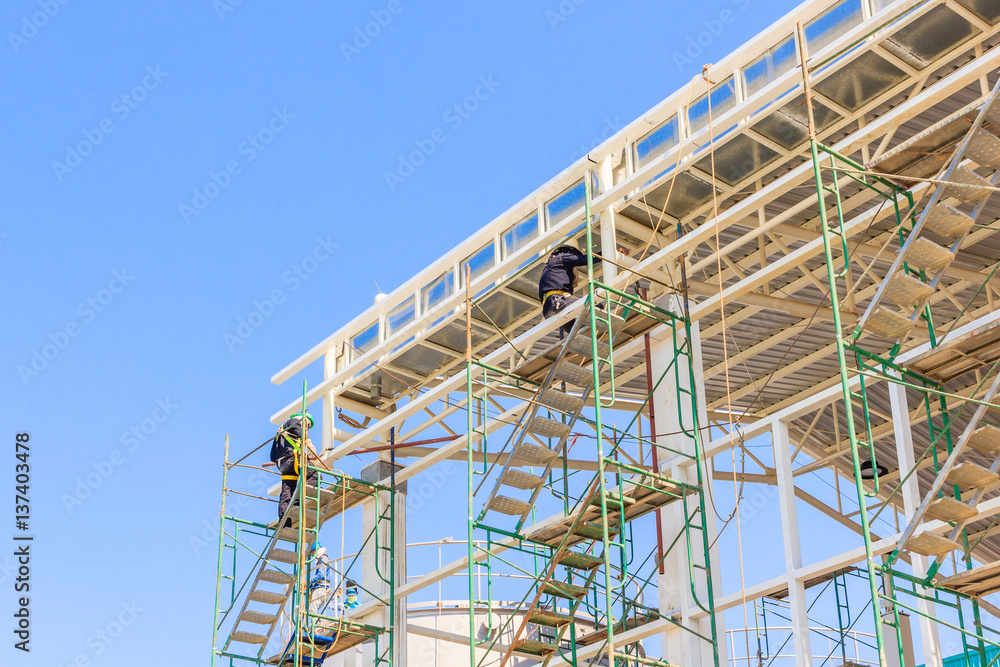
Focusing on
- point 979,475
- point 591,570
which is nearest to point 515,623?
point 591,570

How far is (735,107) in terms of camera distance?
→ 1884 centimetres

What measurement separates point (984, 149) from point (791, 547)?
583 cm

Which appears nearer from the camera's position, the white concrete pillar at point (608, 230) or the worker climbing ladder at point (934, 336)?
the worker climbing ladder at point (934, 336)

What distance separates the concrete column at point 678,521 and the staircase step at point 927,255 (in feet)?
16.1

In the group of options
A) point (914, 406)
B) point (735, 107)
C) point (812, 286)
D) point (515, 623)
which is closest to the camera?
point (735, 107)

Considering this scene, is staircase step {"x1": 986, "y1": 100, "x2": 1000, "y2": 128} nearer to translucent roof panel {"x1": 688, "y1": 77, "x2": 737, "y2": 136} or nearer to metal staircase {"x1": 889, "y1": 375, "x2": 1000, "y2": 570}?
metal staircase {"x1": 889, "y1": 375, "x2": 1000, "y2": 570}

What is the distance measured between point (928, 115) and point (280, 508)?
1399cm

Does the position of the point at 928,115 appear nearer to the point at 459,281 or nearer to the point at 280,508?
the point at 459,281

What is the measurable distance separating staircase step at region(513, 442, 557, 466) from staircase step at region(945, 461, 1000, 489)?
20.4ft

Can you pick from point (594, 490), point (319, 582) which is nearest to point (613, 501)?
point (594, 490)

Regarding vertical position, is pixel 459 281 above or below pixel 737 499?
above

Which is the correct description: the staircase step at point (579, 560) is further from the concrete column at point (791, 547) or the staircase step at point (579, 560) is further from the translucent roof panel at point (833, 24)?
the translucent roof panel at point (833, 24)

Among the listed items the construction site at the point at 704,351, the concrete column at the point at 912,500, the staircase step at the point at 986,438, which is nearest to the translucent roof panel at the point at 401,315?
the construction site at the point at 704,351

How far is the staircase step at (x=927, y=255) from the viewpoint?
49.4 ft
